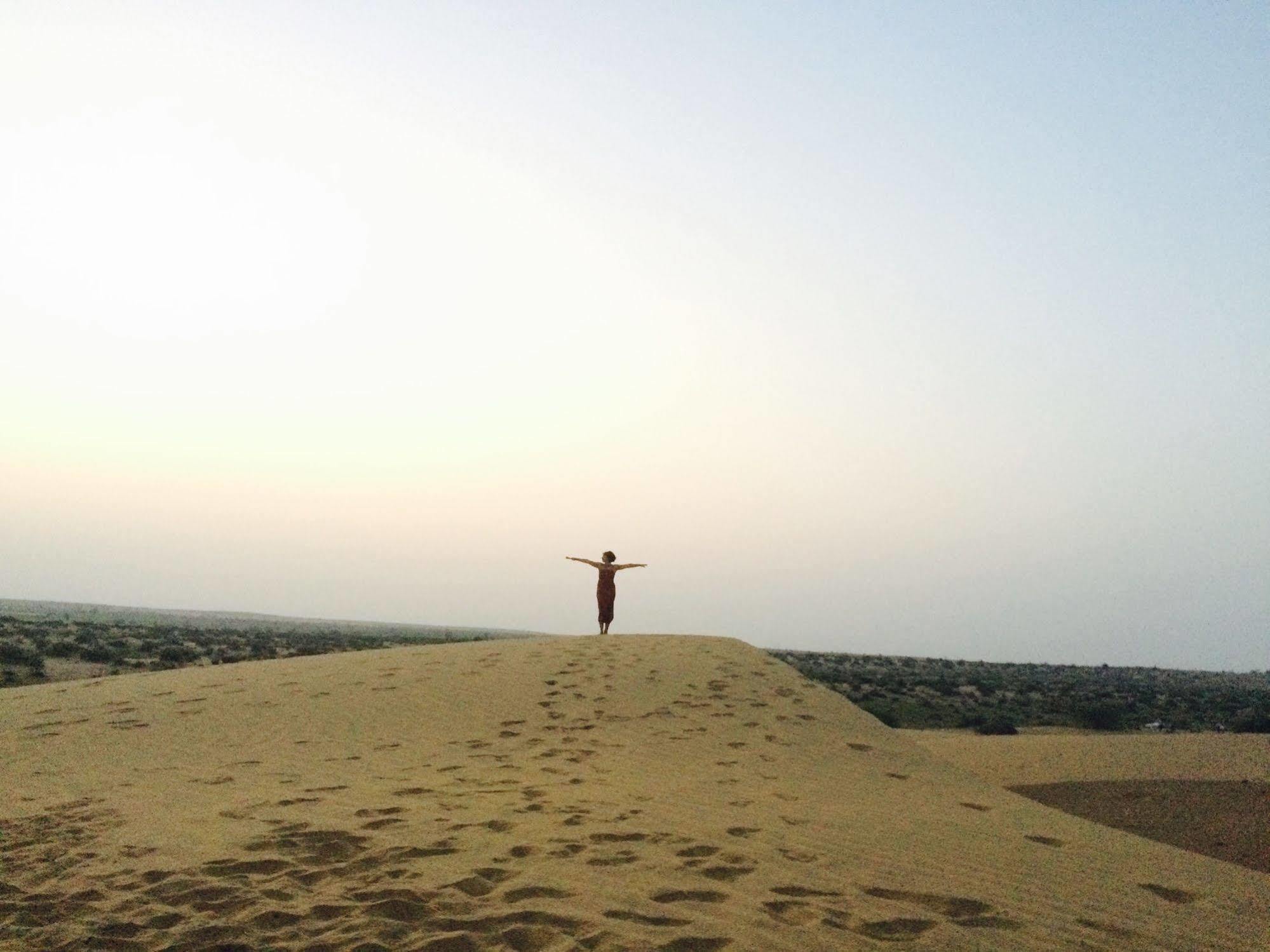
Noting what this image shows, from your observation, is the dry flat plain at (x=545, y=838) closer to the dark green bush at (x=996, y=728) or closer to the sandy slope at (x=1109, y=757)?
the sandy slope at (x=1109, y=757)

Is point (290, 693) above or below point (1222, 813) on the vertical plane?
above

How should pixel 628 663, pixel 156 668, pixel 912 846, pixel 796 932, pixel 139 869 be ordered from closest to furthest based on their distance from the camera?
pixel 796 932
pixel 139 869
pixel 912 846
pixel 628 663
pixel 156 668

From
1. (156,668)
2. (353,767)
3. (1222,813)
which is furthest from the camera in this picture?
(156,668)

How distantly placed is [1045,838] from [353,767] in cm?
631

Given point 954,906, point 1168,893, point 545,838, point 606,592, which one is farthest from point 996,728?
point 545,838

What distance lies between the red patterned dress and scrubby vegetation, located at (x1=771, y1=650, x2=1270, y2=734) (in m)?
7.58

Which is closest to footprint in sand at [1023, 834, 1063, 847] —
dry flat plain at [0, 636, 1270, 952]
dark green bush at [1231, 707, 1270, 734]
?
dry flat plain at [0, 636, 1270, 952]

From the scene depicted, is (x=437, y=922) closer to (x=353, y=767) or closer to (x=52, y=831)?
(x=52, y=831)

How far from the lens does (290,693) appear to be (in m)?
12.1

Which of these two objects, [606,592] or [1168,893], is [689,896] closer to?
[1168,893]

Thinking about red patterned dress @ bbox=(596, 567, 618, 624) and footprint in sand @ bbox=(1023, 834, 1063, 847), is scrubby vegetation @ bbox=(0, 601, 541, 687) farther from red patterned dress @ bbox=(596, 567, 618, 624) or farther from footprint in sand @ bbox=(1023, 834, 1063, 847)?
footprint in sand @ bbox=(1023, 834, 1063, 847)

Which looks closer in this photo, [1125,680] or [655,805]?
[655,805]

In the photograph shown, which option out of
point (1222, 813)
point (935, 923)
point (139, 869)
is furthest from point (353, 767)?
point (1222, 813)

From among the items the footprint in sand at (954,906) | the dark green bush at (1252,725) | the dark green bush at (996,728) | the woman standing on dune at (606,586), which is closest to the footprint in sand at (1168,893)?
the footprint in sand at (954,906)
